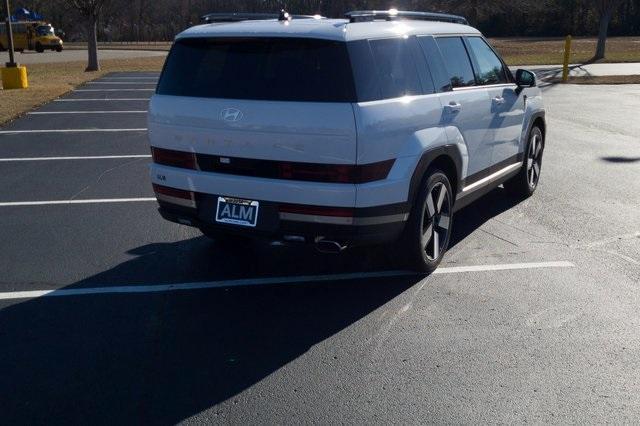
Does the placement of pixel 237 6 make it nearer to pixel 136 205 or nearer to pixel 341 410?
pixel 136 205

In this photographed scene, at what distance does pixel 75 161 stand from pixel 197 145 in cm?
563

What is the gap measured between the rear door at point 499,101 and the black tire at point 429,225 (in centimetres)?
113

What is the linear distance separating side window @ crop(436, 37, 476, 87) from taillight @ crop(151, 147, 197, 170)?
2.24m

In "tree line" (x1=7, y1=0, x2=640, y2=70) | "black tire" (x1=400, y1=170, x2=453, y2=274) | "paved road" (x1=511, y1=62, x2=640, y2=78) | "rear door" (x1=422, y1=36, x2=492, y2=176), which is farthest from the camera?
"tree line" (x1=7, y1=0, x2=640, y2=70)

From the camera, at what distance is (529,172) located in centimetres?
805

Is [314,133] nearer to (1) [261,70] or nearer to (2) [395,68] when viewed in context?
(1) [261,70]

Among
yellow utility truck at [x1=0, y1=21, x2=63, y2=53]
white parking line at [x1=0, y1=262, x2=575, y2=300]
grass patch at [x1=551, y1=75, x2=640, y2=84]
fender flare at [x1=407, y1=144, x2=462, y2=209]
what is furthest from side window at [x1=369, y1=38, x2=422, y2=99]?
yellow utility truck at [x1=0, y1=21, x2=63, y2=53]

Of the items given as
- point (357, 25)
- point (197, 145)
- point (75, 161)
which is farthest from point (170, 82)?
point (75, 161)

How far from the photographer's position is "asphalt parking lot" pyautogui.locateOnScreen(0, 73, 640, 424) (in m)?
3.69

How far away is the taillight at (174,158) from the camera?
519 cm

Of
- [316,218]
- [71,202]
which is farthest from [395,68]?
[71,202]

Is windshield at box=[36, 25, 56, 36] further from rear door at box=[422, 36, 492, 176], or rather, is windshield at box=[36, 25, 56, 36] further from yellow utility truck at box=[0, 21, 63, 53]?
rear door at box=[422, 36, 492, 176]

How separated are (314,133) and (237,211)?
0.83m

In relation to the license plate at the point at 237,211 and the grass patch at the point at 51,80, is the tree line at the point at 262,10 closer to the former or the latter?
the grass patch at the point at 51,80
